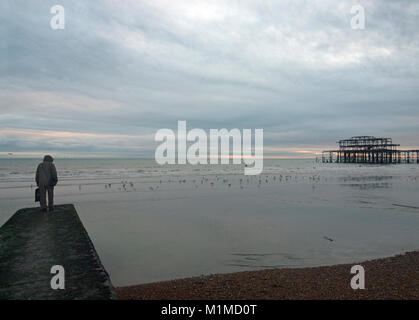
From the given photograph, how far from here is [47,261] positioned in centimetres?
664

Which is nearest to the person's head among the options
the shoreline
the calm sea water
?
the calm sea water

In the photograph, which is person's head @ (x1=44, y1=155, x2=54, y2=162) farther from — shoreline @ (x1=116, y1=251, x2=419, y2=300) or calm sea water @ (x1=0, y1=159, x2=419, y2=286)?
shoreline @ (x1=116, y1=251, x2=419, y2=300)

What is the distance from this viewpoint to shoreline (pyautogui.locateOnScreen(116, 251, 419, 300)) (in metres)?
5.88

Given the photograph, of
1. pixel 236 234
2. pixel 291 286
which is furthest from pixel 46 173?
pixel 291 286

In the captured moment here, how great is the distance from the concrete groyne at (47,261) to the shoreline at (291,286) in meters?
0.75

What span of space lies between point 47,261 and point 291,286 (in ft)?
17.9

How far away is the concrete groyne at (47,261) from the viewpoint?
5.13 metres

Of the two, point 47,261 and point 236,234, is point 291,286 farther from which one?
point 47,261

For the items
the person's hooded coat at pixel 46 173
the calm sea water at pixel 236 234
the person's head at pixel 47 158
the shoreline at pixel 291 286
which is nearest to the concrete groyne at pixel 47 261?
the shoreline at pixel 291 286

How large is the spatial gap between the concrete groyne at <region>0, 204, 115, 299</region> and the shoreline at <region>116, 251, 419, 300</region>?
2.45 ft

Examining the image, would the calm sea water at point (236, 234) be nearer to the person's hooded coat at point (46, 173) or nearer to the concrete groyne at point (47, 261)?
the concrete groyne at point (47, 261)
